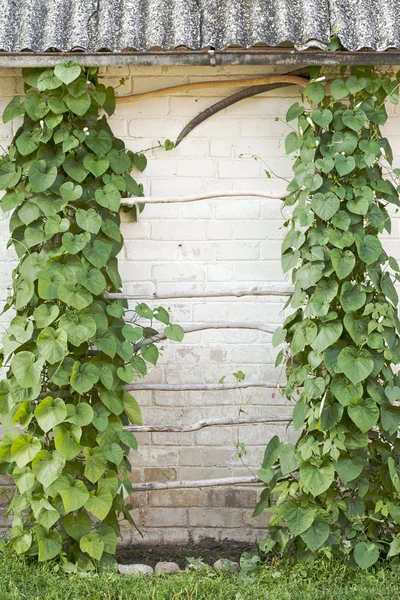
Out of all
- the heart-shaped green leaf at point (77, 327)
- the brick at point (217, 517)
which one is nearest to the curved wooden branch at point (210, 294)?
the heart-shaped green leaf at point (77, 327)

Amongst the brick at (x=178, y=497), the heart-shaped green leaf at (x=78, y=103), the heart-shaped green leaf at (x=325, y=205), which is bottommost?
the brick at (x=178, y=497)

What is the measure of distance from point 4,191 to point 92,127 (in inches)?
21.0

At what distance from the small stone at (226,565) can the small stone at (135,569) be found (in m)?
0.27

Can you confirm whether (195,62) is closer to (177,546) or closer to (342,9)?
(342,9)

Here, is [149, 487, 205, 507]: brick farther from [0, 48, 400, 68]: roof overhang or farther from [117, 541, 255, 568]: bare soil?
[0, 48, 400, 68]: roof overhang

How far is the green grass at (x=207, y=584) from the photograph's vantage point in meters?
2.98

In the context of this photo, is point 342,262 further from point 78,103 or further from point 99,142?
point 78,103

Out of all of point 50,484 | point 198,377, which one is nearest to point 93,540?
point 50,484

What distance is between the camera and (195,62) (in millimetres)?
Answer: 2963

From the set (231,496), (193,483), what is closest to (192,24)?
(193,483)

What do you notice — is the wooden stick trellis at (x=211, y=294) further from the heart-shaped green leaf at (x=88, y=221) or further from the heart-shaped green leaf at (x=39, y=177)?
the heart-shaped green leaf at (x=39, y=177)

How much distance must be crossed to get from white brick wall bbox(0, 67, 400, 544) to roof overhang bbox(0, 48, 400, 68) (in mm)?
460

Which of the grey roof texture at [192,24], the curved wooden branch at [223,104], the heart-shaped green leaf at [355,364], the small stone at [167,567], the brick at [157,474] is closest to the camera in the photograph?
the grey roof texture at [192,24]

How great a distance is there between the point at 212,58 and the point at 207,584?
1953 mm
